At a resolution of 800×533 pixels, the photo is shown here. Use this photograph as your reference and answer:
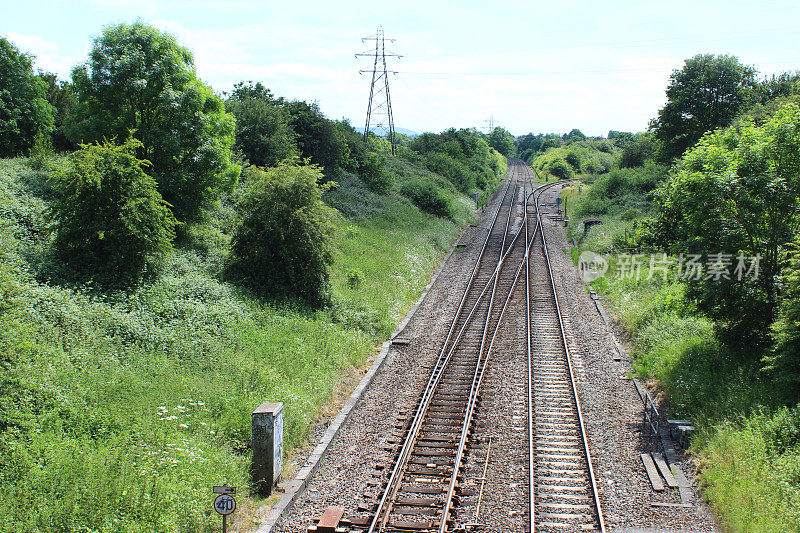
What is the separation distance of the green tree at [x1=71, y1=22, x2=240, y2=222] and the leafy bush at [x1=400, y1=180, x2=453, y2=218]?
21.0 m

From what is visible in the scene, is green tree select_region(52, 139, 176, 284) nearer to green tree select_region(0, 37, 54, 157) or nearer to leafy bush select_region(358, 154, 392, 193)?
green tree select_region(0, 37, 54, 157)

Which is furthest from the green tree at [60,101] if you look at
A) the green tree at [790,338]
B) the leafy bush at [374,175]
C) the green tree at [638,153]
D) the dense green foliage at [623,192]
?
the green tree at [638,153]

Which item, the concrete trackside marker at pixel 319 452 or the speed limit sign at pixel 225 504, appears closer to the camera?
the speed limit sign at pixel 225 504

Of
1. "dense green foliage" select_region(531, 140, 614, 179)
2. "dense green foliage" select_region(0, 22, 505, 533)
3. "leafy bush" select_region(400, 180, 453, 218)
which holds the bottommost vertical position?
"dense green foliage" select_region(0, 22, 505, 533)

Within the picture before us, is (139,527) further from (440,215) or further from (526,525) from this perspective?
(440,215)

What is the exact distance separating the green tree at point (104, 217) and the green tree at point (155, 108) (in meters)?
3.89

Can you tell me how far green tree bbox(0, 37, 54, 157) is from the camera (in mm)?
20344

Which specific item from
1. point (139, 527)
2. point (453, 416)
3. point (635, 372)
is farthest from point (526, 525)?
point (635, 372)

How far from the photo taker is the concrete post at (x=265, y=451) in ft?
28.9

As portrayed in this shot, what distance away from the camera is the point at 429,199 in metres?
37.5

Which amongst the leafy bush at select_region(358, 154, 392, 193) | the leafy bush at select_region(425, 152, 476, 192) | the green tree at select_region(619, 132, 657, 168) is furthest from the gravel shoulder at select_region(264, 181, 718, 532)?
the green tree at select_region(619, 132, 657, 168)

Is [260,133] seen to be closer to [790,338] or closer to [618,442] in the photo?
[618,442]

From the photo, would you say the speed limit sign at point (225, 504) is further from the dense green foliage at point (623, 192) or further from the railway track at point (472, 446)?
the dense green foliage at point (623, 192)

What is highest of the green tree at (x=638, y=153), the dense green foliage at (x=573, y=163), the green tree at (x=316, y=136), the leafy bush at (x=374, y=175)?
the dense green foliage at (x=573, y=163)
